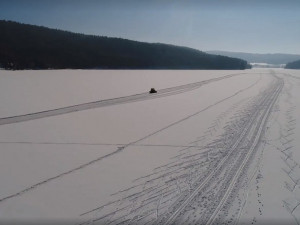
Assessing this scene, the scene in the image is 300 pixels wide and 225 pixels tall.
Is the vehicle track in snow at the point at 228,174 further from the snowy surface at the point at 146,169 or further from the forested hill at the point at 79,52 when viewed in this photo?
the forested hill at the point at 79,52

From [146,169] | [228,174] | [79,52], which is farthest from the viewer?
[79,52]

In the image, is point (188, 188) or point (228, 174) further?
point (228, 174)

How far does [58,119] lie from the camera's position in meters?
11.5

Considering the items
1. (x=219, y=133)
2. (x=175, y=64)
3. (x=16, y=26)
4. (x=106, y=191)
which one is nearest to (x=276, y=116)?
(x=219, y=133)

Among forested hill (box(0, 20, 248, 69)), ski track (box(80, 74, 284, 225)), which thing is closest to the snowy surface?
ski track (box(80, 74, 284, 225))

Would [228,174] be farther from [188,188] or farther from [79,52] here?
[79,52]

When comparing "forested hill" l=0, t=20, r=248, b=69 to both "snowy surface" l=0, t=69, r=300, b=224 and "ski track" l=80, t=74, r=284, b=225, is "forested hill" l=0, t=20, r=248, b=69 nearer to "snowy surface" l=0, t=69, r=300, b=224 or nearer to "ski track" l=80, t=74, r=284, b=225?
"snowy surface" l=0, t=69, r=300, b=224

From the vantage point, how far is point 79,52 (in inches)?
2891

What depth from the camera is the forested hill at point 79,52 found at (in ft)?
203

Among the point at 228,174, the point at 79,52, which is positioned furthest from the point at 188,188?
the point at 79,52

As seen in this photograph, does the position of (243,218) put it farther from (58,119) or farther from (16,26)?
(16,26)

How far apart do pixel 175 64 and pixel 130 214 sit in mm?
85730

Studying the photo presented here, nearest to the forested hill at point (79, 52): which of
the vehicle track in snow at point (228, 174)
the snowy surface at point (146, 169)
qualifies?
the snowy surface at point (146, 169)

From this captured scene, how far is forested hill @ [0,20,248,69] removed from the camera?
62.0 m
